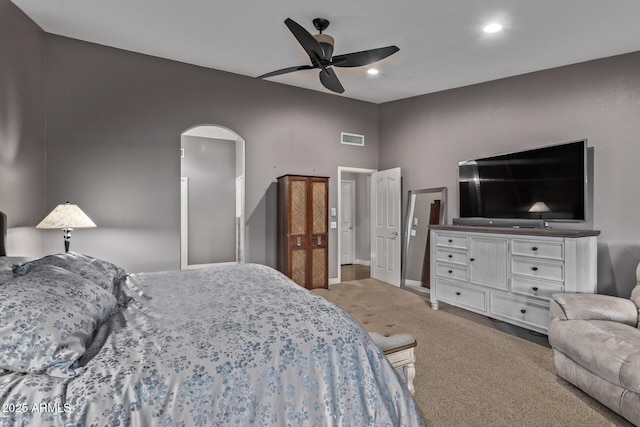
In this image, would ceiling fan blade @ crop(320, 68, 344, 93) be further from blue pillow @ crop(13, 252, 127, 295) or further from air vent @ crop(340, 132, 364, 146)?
blue pillow @ crop(13, 252, 127, 295)

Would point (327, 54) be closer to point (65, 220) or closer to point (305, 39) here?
point (305, 39)

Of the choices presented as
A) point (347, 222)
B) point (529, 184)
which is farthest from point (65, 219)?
point (347, 222)

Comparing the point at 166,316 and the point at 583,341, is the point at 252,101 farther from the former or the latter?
the point at 583,341

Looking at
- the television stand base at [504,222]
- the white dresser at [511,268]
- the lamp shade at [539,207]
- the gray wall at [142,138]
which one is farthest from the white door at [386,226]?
the lamp shade at [539,207]

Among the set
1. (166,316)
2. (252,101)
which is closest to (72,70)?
(252,101)

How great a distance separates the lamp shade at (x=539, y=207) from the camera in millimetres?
3646

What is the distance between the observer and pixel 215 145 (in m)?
6.93

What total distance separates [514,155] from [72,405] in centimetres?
443

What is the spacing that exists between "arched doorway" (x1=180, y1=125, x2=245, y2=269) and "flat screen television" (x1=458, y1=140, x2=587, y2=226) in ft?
14.3

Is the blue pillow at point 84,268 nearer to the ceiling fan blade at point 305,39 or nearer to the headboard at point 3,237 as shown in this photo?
the headboard at point 3,237

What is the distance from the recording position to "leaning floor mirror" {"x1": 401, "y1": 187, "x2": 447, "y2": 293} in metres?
5.06

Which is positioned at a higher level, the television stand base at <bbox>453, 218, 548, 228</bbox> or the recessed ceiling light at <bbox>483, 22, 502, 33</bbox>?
the recessed ceiling light at <bbox>483, 22, 502, 33</bbox>

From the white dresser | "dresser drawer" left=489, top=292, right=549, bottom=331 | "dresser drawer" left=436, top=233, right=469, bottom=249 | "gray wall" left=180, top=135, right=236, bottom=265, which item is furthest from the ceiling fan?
"gray wall" left=180, top=135, right=236, bottom=265

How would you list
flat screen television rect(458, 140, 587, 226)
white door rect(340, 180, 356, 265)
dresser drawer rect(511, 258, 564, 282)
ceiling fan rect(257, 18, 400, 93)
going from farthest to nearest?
1. white door rect(340, 180, 356, 265)
2. flat screen television rect(458, 140, 587, 226)
3. dresser drawer rect(511, 258, 564, 282)
4. ceiling fan rect(257, 18, 400, 93)
